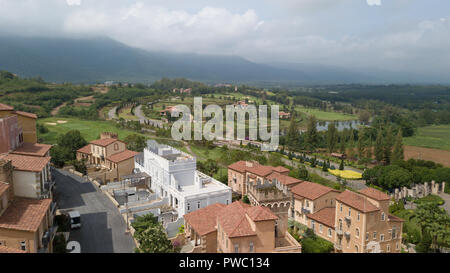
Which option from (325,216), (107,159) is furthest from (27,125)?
(325,216)

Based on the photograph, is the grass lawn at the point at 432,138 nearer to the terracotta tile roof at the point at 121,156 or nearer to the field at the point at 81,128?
the field at the point at 81,128

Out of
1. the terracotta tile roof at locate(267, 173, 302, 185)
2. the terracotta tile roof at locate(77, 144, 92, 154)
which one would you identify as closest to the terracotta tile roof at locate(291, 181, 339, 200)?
the terracotta tile roof at locate(267, 173, 302, 185)

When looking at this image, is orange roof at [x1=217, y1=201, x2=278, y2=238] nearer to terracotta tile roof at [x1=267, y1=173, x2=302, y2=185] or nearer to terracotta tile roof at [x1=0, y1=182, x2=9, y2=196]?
terracotta tile roof at [x1=0, y1=182, x2=9, y2=196]

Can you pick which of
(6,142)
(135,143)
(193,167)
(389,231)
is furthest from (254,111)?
(6,142)

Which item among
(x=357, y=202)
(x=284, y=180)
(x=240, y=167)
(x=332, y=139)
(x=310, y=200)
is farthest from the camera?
(x=332, y=139)

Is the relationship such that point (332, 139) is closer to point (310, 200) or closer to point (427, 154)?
point (427, 154)
